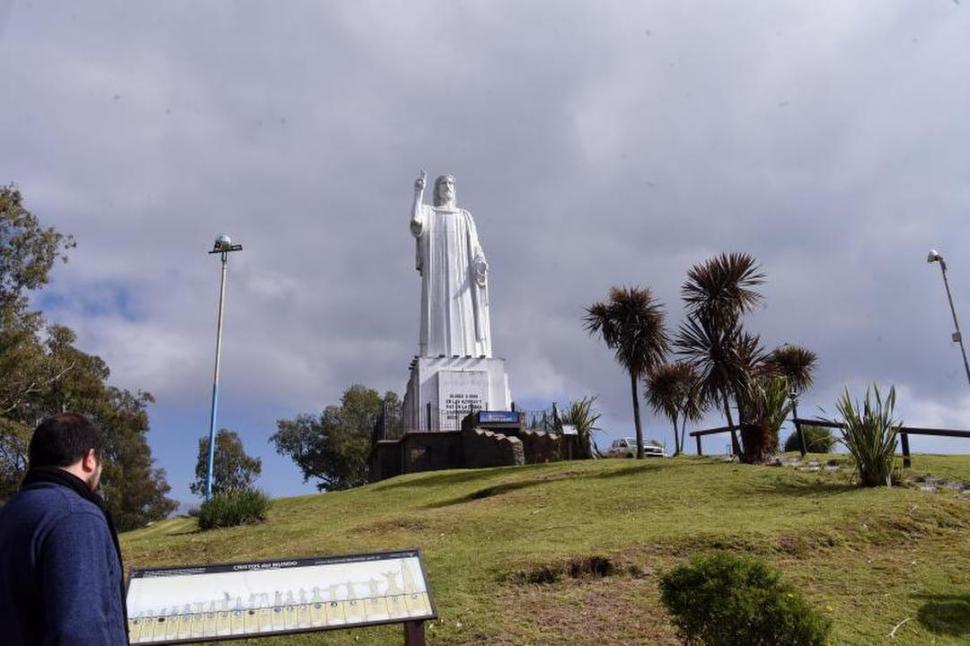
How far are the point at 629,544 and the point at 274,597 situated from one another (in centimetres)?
431

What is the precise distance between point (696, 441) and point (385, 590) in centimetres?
1343

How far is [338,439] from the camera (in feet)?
153

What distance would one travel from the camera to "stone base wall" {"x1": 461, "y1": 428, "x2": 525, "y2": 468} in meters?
21.9

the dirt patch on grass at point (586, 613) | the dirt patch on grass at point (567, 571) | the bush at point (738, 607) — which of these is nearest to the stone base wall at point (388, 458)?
the dirt patch on grass at point (567, 571)

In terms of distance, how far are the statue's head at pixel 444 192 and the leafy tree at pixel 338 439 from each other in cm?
1796

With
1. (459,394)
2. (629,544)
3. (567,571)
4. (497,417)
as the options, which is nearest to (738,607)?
(567,571)

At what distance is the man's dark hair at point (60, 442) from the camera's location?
2.92m

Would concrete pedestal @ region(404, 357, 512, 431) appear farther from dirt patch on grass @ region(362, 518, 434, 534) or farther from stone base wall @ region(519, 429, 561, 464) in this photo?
dirt patch on grass @ region(362, 518, 434, 534)

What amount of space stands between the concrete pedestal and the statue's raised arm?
5175mm

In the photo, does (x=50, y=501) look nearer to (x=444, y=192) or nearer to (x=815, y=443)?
(x=815, y=443)

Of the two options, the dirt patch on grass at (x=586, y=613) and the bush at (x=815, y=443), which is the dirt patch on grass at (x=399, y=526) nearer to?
the dirt patch on grass at (x=586, y=613)

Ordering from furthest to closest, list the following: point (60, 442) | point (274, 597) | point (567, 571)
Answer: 1. point (567, 571)
2. point (274, 597)
3. point (60, 442)

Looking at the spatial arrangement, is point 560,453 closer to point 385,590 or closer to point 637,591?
point 637,591

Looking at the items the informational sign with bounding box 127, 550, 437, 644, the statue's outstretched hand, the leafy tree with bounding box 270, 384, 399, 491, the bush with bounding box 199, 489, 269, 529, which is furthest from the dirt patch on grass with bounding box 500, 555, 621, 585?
the leafy tree with bounding box 270, 384, 399, 491
